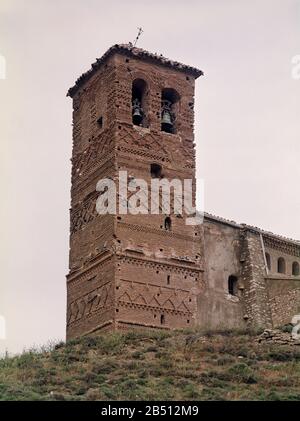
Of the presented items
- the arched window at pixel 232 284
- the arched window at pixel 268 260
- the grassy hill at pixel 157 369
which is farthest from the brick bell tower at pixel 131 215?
the arched window at pixel 268 260

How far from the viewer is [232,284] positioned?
41.8 metres

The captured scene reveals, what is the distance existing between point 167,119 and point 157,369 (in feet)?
39.2

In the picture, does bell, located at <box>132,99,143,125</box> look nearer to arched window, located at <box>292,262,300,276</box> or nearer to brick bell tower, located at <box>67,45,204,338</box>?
brick bell tower, located at <box>67,45,204,338</box>

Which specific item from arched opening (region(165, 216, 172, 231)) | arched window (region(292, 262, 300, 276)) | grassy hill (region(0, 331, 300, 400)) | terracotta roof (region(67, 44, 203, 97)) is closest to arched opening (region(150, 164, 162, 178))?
arched opening (region(165, 216, 172, 231))

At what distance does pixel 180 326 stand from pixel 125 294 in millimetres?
2238

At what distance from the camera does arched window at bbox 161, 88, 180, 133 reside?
41031mm

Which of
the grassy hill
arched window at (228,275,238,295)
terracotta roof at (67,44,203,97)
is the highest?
terracotta roof at (67,44,203,97)

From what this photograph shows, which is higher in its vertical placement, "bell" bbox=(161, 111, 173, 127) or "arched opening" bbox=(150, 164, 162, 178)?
"bell" bbox=(161, 111, 173, 127)

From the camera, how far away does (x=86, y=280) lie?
39031 millimetres

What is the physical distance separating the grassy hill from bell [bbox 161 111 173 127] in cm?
777

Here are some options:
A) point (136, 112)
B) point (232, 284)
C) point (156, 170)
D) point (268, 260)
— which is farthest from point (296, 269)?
point (136, 112)

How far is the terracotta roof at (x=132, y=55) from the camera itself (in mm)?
39938

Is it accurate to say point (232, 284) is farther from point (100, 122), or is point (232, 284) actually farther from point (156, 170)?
point (100, 122)
